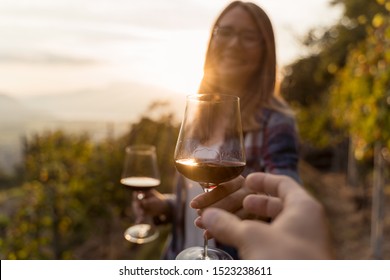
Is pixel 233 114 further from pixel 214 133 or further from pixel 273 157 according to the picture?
pixel 273 157

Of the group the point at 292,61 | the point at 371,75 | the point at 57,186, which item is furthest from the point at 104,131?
the point at 292,61

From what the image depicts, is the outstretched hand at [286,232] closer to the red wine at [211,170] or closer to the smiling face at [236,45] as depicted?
the red wine at [211,170]

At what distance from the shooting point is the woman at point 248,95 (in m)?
2.12

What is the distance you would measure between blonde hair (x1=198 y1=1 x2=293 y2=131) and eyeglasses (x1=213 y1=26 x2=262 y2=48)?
4 centimetres

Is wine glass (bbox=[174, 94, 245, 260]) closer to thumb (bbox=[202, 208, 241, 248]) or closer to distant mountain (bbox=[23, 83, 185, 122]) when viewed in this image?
thumb (bbox=[202, 208, 241, 248])

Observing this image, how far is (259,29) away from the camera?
219 cm

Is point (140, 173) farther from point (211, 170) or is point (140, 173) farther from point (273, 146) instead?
point (211, 170)

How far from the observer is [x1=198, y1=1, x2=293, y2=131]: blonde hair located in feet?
7.16

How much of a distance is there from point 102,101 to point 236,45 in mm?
2104

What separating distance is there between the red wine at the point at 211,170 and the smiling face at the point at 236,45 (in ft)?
3.20

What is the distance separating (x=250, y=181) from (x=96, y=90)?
3364mm

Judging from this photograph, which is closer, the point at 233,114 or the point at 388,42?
the point at 233,114

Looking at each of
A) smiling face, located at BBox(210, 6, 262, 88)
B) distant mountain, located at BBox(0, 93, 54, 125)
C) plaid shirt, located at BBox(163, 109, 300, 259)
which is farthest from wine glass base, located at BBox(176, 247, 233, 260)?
distant mountain, located at BBox(0, 93, 54, 125)

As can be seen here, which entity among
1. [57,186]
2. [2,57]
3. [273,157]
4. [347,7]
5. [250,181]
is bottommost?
[57,186]
